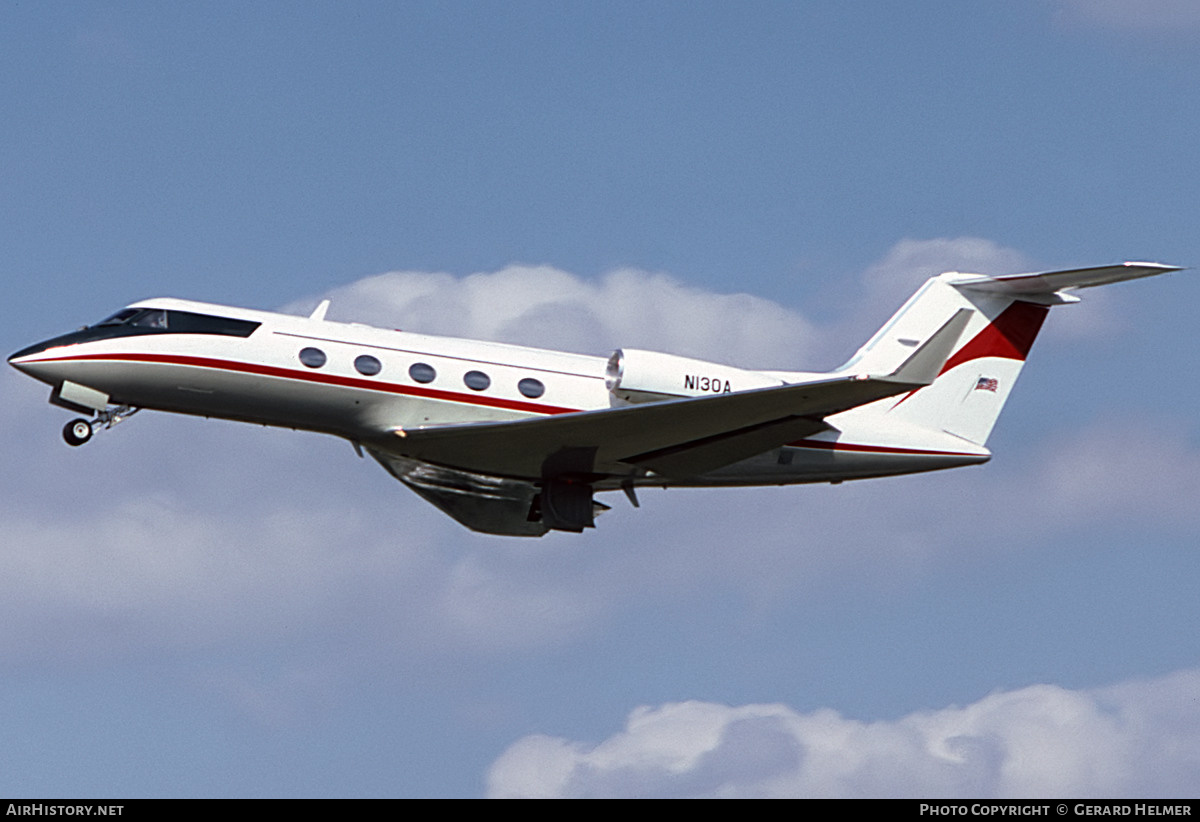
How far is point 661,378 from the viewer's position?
25047mm

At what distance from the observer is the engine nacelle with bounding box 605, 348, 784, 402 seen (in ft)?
82.0

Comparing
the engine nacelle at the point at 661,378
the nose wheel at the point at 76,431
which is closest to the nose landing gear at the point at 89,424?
the nose wheel at the point at 76,431

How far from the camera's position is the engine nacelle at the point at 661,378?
2500 centimetres

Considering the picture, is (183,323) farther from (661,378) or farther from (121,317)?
(661,378)

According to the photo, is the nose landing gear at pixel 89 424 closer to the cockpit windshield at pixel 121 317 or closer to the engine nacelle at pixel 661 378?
the cockpit windshield at pixel 121 317

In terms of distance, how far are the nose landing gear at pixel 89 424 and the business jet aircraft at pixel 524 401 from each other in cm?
2

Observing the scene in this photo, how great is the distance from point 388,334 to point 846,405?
700 centimetres

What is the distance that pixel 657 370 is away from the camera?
25.1 metres

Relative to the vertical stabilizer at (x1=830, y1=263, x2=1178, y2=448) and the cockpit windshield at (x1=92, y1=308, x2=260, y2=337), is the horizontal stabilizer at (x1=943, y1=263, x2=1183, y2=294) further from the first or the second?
the cockpit windshield at (x1=92, y1=308, x2=260, y2=337)

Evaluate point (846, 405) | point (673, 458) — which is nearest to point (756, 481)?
point (673, 458)
